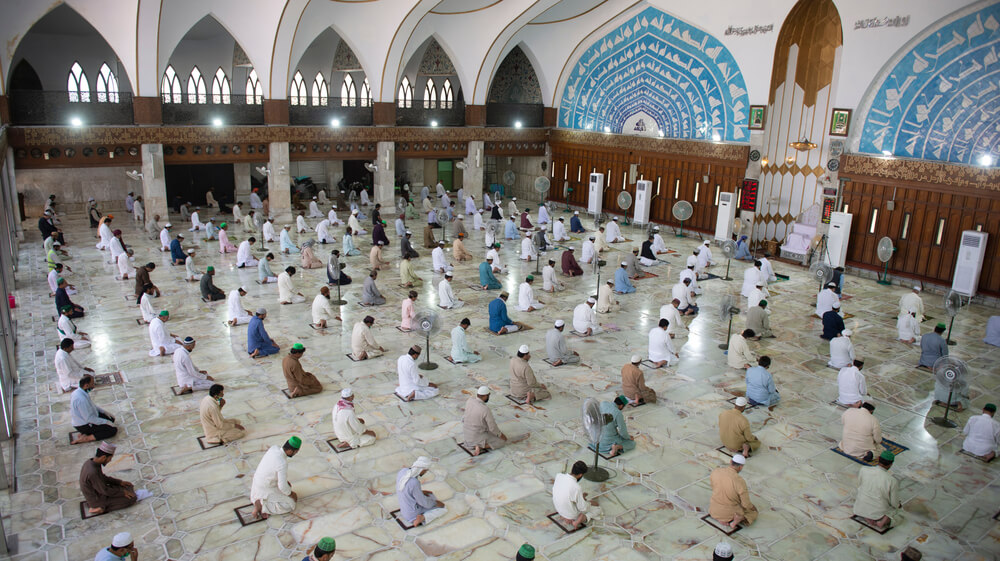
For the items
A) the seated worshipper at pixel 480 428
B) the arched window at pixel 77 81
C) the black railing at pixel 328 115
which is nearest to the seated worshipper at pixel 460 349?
the seated worshipper at pixel 480 428

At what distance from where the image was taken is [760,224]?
1873cm

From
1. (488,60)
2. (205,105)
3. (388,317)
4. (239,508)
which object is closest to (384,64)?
(488,60)

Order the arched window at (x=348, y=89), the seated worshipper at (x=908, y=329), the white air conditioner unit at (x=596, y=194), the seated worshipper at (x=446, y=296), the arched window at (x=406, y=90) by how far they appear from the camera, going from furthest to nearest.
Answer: the arched window at (x=406, y=90)
the arched window at (x=348, y=89)
the white air conditioner unit at (x=596, y=194)
the seated worshipper at (x=446, y=296)
the seated worshipper at (x=908, y=329)

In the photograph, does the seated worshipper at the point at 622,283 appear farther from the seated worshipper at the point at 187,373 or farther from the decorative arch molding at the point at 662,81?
the seated worshipper at the point at 187,373

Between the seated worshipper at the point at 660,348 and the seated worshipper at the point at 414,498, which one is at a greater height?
the seated worshipper at the point at 660,348

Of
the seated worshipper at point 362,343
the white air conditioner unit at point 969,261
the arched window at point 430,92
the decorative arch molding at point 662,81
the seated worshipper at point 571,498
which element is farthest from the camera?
the arched window at point 430,92

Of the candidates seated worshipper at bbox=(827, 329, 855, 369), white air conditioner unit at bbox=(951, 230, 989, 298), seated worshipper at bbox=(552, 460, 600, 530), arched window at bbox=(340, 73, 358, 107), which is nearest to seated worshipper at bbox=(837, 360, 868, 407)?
seated worshipper at bbox=(827, 329, 855, 369)

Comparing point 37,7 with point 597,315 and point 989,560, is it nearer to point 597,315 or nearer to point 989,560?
point 597,315

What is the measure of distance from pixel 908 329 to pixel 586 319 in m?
5.63

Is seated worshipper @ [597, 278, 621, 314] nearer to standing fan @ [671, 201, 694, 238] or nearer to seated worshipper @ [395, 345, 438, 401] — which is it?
seated worshipper @ [395, 345, 438, 401]

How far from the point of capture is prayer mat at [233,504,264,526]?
6.33 metres

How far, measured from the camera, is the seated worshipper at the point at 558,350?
10047 millimetres

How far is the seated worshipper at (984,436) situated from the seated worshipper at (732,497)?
3.40m

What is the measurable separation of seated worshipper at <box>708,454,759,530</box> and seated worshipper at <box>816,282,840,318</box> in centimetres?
706
